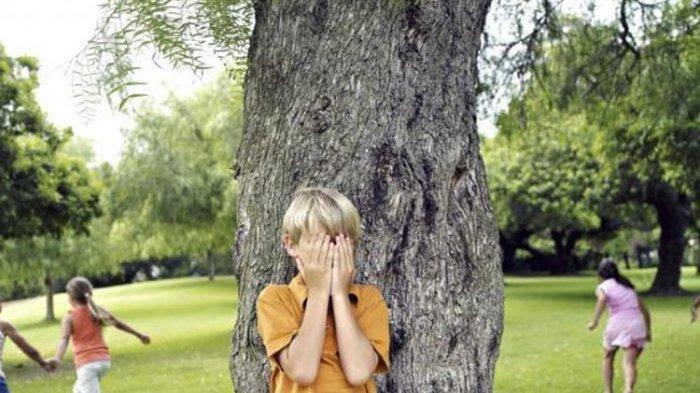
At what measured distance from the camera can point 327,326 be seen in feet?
9.21

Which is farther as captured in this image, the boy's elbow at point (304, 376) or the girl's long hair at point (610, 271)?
→ the girl's long hair at point (610, 271)

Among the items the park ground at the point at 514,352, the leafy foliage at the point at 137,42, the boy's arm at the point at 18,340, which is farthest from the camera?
the park ground at the point at 514,352

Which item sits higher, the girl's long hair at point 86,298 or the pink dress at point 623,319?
the girl's long hair at point 86,298

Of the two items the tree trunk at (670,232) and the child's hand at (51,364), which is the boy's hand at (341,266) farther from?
the tree trunk at (670,232)

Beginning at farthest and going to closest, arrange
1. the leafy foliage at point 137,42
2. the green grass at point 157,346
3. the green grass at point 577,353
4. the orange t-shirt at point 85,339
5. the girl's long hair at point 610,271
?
the green grass at point 157,346 < the green grass at point 577,353 < the girl's long hair at point 610,271 < the orange t-shirt at point 85,339 < the leafy foliage at point 137,42

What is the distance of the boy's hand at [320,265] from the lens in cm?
271

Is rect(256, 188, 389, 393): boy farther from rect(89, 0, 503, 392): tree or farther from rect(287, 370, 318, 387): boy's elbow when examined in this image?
rect(89, 0, 503, 392): tree

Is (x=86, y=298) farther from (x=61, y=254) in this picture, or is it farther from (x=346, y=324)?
(x=61, y=254)

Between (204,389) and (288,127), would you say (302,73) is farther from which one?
(204,389)

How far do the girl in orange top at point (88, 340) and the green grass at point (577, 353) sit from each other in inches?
223

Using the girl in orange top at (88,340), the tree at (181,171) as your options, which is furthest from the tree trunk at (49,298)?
the girl in orange top at (88,340)

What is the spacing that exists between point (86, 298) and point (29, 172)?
8.09 meters

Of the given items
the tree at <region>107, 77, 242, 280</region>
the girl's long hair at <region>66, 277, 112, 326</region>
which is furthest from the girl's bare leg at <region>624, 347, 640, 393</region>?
the tree at <region>107, 77, 242, 280</region>

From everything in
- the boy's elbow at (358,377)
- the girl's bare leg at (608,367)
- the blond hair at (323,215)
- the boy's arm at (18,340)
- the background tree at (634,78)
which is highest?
the background tree at (634,78)
